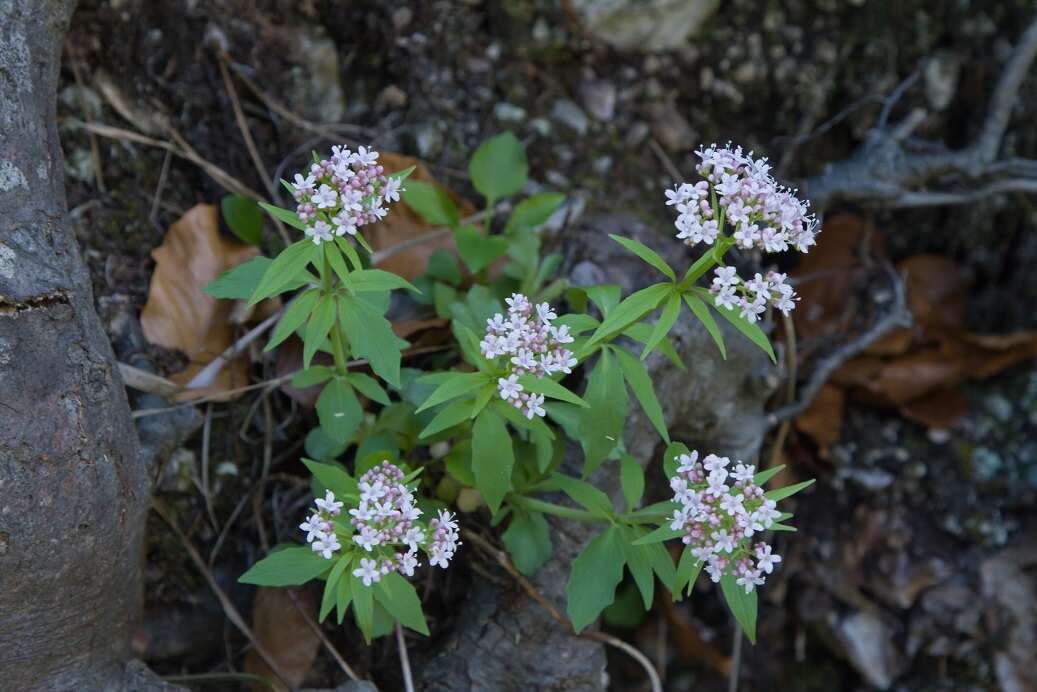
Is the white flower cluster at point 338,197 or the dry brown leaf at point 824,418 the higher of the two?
the white flower cluster at point 338,197

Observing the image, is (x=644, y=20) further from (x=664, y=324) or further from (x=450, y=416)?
(x=450, y=416)

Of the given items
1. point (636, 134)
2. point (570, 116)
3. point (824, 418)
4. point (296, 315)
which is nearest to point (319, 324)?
point (296, 315)

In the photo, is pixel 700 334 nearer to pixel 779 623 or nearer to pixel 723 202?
pixel 723 202

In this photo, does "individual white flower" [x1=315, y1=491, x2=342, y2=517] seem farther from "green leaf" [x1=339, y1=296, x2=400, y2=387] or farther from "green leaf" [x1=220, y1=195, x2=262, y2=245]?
"green leaf" [x1=220, y1=195, x2=262, y2=245]

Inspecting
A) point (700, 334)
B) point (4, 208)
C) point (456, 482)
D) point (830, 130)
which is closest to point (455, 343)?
point (456, 482)

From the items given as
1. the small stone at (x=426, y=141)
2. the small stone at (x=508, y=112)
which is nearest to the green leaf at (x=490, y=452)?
the small stone at (x=426, y=141)

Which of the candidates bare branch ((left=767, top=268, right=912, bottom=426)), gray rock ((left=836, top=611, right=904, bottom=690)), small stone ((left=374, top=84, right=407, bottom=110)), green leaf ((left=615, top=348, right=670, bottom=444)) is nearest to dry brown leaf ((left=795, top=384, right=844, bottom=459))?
bare branch ((left=767, top=268, right=912, bottom=426))

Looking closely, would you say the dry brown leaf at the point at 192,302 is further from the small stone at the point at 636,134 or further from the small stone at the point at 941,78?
the small stone at the point at 941,78
